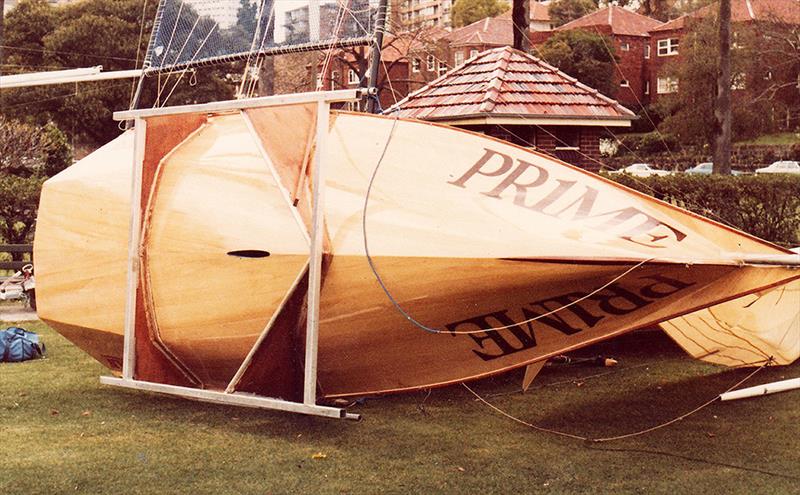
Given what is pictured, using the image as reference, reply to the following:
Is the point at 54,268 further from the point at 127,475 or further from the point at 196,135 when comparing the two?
the point at 127,475

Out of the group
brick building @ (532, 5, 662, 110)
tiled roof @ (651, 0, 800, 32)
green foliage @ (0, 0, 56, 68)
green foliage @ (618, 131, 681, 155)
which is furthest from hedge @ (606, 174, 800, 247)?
brick building @ (532, 5, 662, 110)

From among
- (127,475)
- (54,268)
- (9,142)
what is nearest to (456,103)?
(54,268)

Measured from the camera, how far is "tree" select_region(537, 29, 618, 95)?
52344 mm

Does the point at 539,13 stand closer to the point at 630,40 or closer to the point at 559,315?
the point at 630,40

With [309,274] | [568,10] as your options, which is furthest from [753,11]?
[309,274]

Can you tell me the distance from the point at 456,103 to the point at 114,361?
6.23 m

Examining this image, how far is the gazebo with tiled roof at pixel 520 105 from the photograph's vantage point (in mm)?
12453

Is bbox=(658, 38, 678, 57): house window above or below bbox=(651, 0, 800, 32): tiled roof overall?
below

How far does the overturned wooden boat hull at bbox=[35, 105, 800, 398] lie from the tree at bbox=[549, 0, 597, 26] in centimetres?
7492

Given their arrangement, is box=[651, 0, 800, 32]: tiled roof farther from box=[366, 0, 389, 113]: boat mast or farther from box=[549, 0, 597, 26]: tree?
box=[366, 0, 389, 113]: boat mast

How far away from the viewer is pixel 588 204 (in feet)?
21.7

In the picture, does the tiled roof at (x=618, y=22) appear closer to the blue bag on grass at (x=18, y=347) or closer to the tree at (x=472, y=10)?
the tree at (x=472, y=10)

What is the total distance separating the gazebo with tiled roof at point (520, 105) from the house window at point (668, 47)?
52.6m

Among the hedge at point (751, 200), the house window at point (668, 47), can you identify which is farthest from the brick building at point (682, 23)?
the hedge at point (751, 200)
